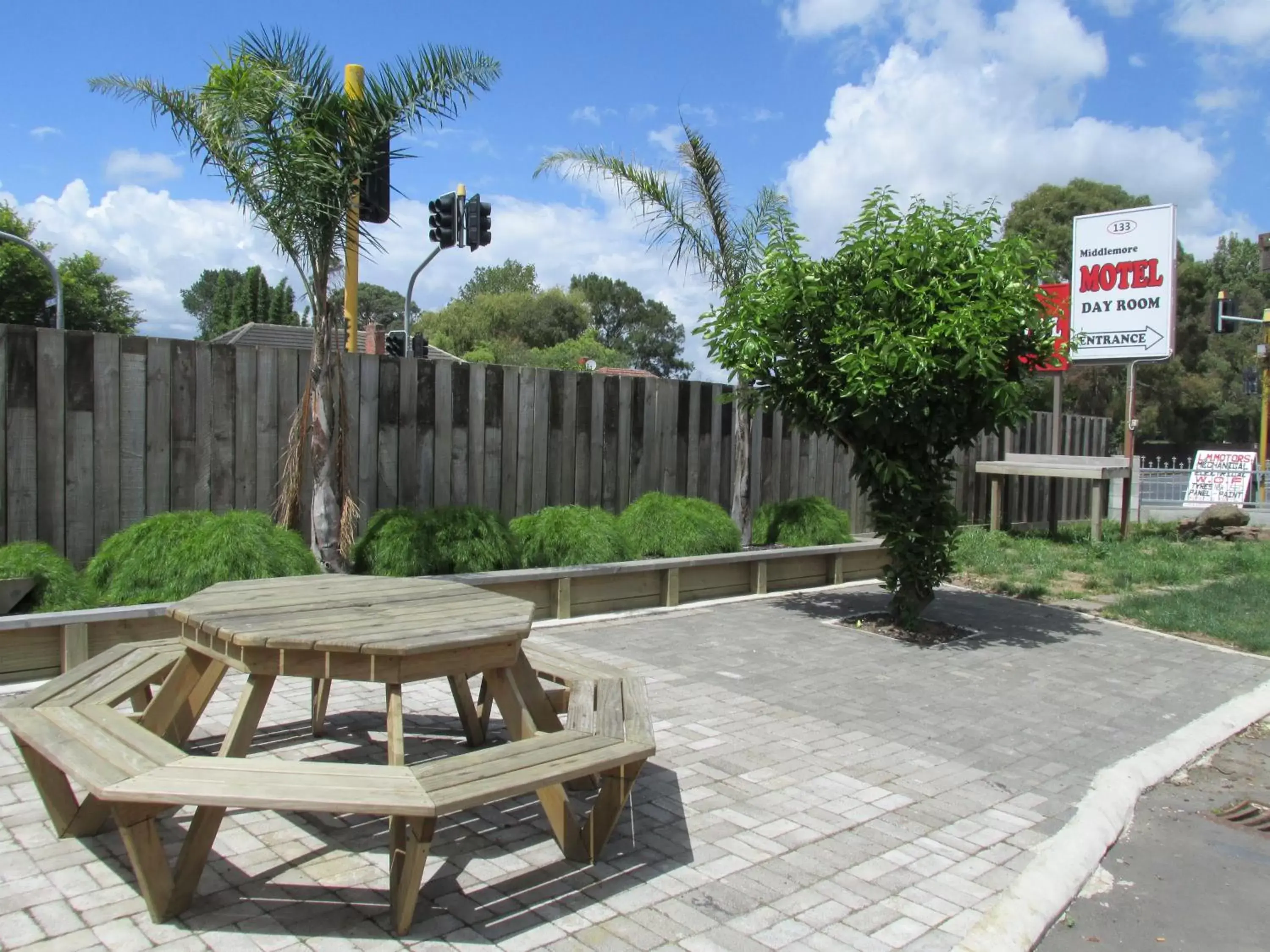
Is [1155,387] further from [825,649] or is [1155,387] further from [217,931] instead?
[217,931]

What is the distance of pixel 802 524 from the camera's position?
10492mm

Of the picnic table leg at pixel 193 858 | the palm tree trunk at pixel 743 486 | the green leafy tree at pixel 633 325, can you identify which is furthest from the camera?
the green leafy tree at pixel 633 325

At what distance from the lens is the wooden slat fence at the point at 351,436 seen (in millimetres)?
6723

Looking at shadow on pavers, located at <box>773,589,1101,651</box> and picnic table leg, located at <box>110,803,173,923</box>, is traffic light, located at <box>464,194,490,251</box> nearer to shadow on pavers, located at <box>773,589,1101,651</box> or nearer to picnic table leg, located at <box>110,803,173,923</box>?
shadow on pavers, located at <box>773,589,1101,651</box>

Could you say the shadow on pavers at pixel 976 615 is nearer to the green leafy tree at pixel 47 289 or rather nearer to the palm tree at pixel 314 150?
the palm tree at pixel 314 150

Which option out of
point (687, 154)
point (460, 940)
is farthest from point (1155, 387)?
point (460, 940)

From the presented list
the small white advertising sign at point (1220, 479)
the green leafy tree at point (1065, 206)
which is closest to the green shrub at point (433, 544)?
the small white advertising sign at point (1220, 479)

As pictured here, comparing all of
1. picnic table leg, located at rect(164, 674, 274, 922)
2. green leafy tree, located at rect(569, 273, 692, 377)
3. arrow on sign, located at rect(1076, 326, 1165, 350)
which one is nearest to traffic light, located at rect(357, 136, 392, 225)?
picnic table leg, located at rect(164, 674, 274, 922)

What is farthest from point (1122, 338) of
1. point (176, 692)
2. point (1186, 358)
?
point (1186, 358)

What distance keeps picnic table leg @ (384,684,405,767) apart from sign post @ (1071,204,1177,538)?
43.5ft

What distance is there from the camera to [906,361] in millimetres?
7207

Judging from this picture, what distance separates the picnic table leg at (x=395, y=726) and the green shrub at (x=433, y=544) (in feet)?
12.2

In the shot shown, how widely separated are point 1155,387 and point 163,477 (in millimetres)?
47884

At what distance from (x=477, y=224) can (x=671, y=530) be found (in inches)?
322
